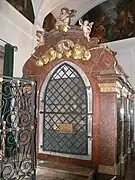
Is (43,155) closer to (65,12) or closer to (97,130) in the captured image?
(97,130)

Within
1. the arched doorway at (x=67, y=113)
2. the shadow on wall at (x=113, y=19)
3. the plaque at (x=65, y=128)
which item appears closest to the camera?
the arched doorway at (x=67, y=113)

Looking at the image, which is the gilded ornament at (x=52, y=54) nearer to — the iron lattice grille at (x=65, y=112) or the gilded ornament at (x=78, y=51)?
the iron lattice grille at (x=65, y=112)

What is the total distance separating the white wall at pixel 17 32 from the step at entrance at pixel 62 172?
2922mm

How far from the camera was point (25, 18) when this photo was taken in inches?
227

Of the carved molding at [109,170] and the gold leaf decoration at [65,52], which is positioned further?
the gold leaf decoration at [65,52]

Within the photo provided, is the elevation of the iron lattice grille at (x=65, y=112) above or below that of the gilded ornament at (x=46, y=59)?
below

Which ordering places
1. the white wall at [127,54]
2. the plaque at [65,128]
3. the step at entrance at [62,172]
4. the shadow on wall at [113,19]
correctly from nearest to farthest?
the step at entrance at [62,172] < the plaque at [65,128] < the white wall at [127,54] < the shadow on wall at [113,19]

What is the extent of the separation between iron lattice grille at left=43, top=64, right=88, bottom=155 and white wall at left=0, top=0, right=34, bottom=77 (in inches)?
91.7

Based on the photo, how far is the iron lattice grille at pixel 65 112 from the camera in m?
2.99

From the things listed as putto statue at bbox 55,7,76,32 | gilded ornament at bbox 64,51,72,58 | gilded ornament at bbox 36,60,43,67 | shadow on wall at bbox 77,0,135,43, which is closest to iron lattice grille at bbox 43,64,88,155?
gilded ornament at bbox 64,51,72,58

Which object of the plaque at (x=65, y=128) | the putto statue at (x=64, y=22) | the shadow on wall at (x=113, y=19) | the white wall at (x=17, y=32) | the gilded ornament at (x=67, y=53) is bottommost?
the plaque at (x=65, y=128)

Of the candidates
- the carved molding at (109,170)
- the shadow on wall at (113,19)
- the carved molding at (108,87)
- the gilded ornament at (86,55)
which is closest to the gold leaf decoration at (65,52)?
the gilded ornament at (86,55)

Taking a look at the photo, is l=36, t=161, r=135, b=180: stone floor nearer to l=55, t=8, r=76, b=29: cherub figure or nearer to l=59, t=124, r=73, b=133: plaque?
l=59, t=124, r=73, b=133: plaque

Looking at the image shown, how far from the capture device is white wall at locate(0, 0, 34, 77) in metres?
4.98
